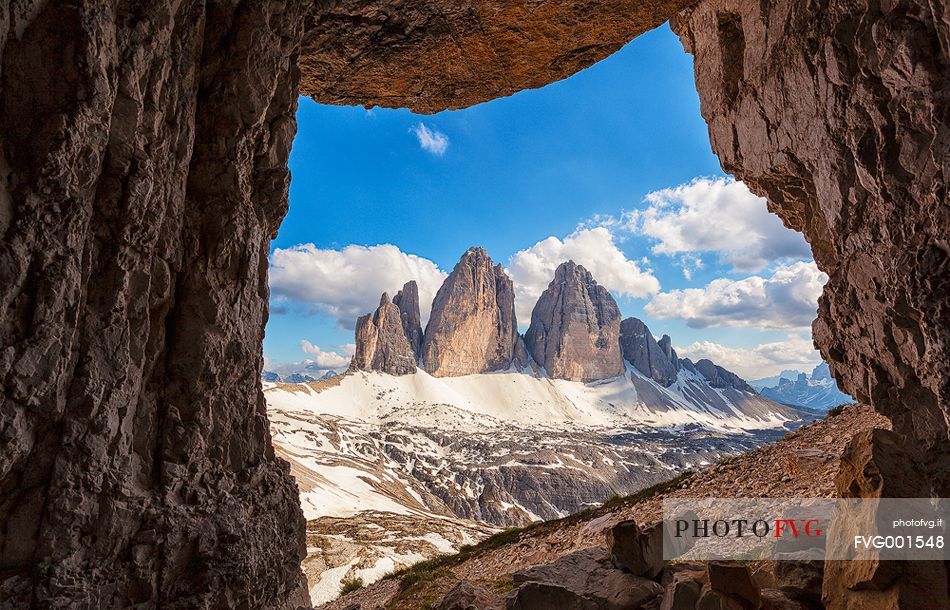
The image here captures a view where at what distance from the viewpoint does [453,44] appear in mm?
9773

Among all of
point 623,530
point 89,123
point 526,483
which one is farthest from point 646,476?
point 89,123

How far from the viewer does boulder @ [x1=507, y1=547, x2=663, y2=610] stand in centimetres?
665

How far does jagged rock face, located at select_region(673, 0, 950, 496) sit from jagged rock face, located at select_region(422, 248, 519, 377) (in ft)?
583

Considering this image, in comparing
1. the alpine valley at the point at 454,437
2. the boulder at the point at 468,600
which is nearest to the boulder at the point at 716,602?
the boulder at the point at 468,600

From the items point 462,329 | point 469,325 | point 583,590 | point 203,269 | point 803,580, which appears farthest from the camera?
point 469,325

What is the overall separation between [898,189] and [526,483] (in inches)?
3882

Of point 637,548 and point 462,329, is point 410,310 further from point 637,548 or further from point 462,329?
point 637,548

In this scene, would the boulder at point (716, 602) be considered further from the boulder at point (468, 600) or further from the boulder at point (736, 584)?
the boulder at point (468, 600)

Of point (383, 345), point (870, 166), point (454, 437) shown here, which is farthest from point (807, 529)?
point (383, 345)

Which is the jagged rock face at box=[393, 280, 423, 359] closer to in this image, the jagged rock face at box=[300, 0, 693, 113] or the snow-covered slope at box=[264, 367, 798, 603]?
the snow-covered slope at box=[264, 367, 798, 603]

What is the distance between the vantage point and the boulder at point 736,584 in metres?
5.93

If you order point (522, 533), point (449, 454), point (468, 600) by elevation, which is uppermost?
point (468, 600)

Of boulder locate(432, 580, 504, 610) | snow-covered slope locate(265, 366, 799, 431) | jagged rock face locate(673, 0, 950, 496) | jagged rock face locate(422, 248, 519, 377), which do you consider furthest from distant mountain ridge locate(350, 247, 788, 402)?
jagged rock face locate(673, 0, 950, 496)

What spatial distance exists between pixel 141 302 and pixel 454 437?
124 metres
